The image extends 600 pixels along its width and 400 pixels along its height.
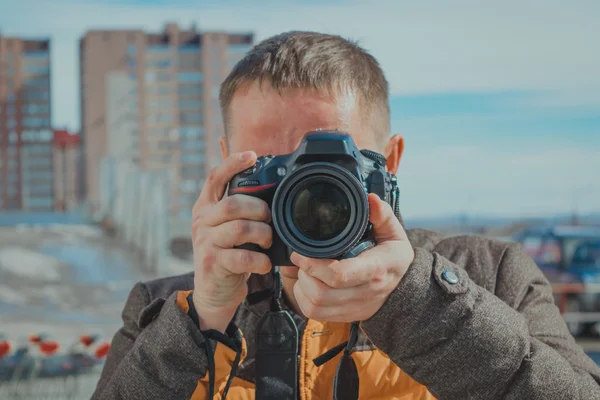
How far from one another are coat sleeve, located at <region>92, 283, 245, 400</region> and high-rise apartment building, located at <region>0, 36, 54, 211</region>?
101ft

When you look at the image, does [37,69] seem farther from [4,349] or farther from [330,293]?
[330,293]

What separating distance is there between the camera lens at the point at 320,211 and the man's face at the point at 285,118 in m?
0.18

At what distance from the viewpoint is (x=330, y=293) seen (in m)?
1.10

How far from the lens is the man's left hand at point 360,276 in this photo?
3.58 feet

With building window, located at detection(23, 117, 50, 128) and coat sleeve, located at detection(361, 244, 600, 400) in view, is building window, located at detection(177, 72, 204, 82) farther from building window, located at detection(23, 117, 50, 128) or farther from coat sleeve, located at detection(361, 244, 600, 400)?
coat sleeve, located at detection(361, 244, 600, 400)

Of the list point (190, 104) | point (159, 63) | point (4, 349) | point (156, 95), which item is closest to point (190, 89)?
point (190, 104)

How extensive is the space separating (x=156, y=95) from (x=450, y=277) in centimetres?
3902

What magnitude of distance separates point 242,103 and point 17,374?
11.0ft

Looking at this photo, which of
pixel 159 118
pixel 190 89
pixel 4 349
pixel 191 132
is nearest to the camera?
pixel 4 349

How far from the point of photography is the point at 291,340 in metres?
1.29

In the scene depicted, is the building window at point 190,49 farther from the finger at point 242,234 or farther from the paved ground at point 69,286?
the finger at point 242,234

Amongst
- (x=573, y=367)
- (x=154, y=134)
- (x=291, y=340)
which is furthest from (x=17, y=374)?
(x=154, y=134)

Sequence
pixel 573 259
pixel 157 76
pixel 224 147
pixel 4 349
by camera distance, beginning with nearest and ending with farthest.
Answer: pixel 224 147 → pixel 4 349 → pixel 573 259 → pixel 157 76

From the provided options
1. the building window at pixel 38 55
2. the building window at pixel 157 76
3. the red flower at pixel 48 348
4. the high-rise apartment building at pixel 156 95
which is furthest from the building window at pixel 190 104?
the red flower at pixel 48 348
